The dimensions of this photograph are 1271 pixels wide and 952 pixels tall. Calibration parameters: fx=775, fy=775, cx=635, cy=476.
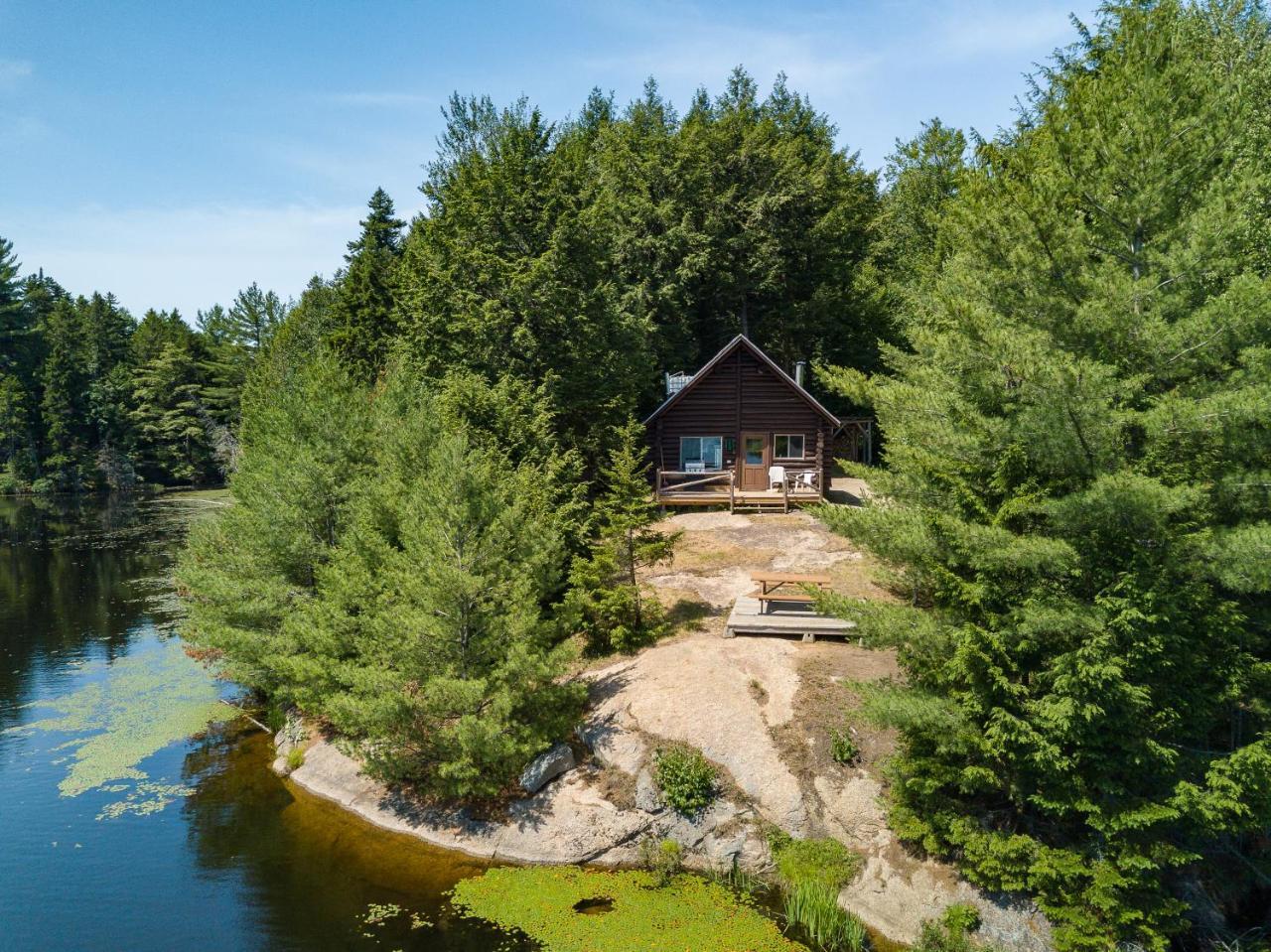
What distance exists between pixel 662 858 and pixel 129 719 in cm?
1695

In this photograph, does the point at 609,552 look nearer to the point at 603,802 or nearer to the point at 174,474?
the point at 603,802

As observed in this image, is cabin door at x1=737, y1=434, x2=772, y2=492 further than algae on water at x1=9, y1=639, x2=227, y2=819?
Yes

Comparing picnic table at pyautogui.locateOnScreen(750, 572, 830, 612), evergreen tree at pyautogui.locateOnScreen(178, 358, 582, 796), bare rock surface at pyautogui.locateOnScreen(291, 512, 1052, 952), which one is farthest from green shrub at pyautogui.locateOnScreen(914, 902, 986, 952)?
picnic table at pyautogui.locateOnScreen(750, 572, 830, 612)

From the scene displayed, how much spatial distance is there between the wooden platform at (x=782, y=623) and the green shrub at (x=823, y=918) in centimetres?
722

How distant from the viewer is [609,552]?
70.0 ft

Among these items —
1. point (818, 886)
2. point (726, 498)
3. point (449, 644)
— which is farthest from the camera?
point (726, 498)

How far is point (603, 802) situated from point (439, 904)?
12.1 feet

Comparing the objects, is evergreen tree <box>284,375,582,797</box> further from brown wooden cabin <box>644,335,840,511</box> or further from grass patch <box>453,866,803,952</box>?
brown wooden cabin <box>644,335,840,511</box>

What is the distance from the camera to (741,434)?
35.2 meters

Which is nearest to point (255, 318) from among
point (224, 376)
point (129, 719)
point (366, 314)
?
point (224, 376)

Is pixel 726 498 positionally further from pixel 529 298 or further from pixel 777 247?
pixel 777 247

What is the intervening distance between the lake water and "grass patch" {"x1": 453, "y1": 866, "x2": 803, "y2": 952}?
54 centimetres

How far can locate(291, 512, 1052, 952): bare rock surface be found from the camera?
14.1 m

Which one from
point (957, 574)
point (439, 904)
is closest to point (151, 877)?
point (439, 904)
